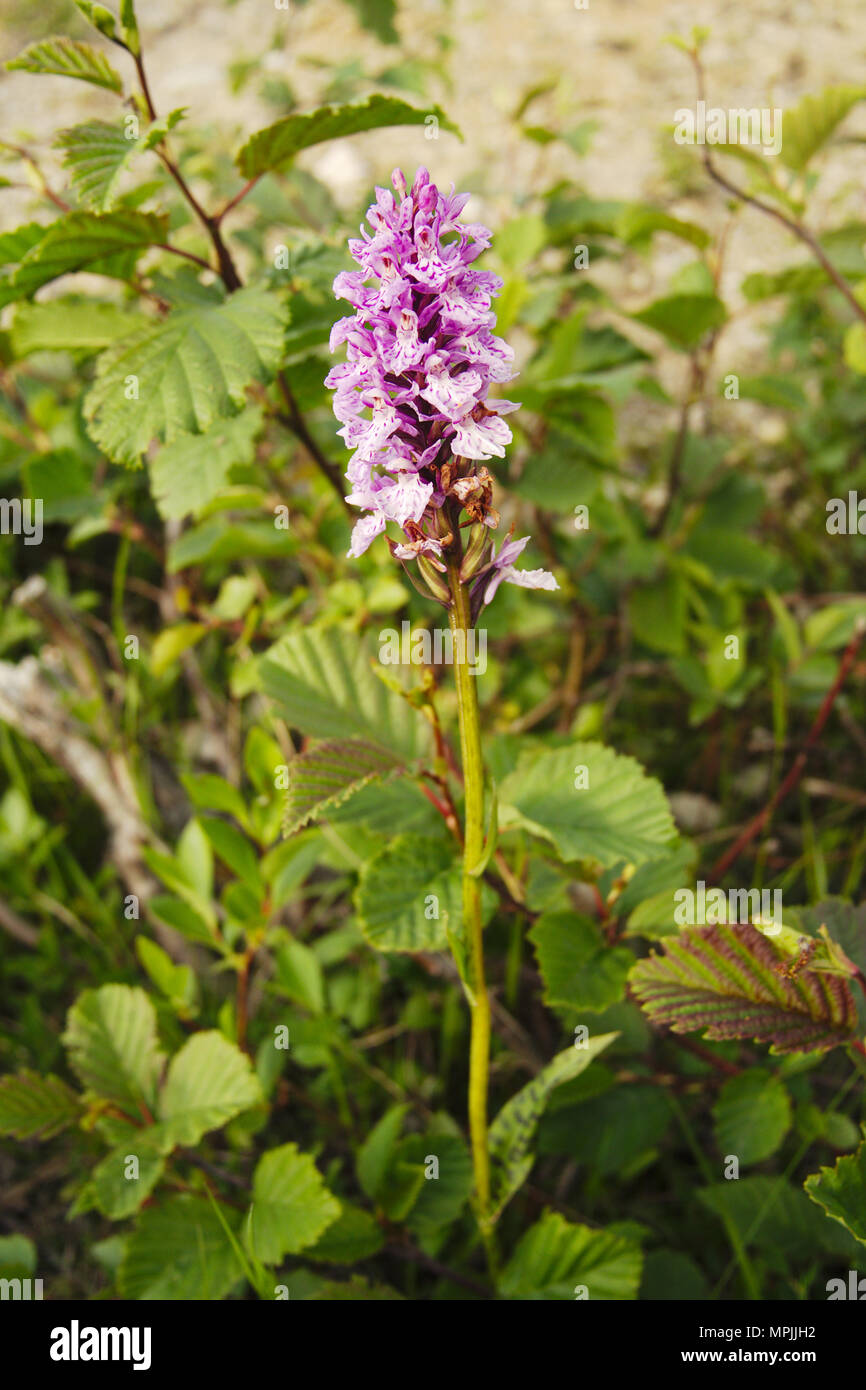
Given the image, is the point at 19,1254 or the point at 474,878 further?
the point at 19,1254

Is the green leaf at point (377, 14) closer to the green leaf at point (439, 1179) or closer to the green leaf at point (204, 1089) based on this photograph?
the green leaf at point (204, 1089)

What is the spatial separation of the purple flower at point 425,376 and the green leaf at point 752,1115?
3.58 ft

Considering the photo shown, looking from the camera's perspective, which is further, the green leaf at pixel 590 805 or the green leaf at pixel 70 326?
the green leaf at pixel 70 326

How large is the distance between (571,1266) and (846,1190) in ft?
1.79

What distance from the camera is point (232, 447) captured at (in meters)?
1.77

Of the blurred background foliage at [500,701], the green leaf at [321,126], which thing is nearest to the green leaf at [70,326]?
the blurred background foliage at [500,701]

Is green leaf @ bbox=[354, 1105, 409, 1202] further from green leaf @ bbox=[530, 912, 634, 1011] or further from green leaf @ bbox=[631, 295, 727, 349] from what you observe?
green leaf @ bbox=[631, 295, 727, 349]

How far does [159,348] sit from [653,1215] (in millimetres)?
1961

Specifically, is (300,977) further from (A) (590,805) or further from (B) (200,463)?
(B) (200,463)

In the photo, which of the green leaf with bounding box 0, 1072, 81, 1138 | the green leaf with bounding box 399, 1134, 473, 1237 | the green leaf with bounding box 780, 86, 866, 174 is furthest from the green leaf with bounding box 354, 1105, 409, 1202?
the green leaf with bounding box 780, 86, 866, 174

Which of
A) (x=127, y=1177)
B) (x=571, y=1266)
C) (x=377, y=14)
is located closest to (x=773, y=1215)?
(x=571, y=1266)

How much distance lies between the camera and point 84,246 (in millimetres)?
1539

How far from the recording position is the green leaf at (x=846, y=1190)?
46.1 inches

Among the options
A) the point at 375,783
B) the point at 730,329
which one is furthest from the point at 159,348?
the point at 730,329
